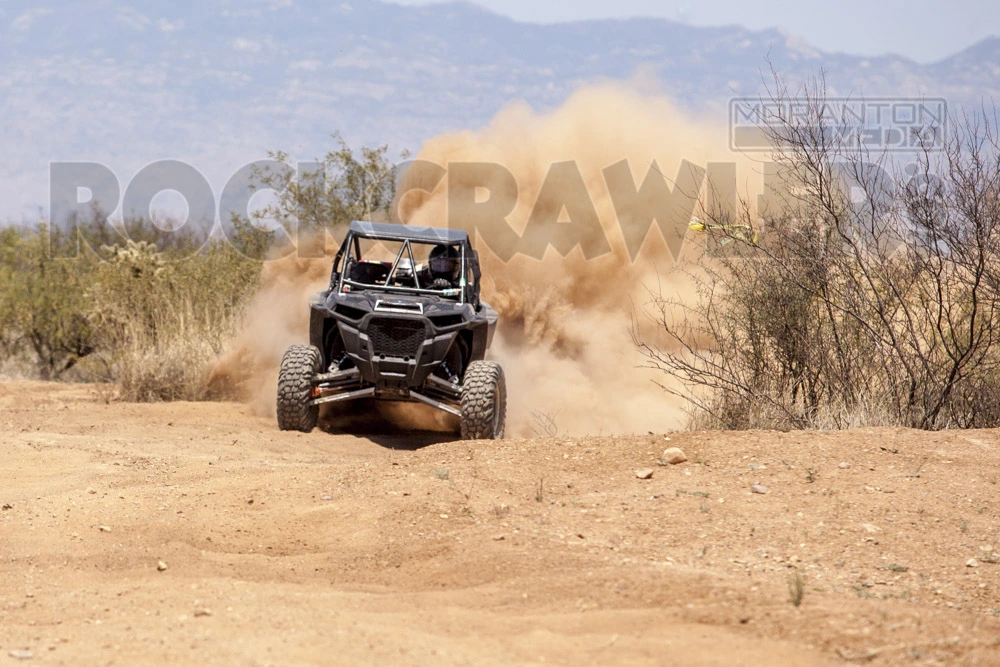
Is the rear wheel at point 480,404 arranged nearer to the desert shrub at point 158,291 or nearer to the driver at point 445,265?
the driver at point 445,265

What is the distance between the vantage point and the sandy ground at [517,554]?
4.49 meters

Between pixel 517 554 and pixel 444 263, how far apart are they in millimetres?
5809

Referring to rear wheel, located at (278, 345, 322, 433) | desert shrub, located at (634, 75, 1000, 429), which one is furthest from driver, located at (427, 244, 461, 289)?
desert shrub, located at (634, 75, 1000, 429)

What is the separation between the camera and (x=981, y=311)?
1000cm

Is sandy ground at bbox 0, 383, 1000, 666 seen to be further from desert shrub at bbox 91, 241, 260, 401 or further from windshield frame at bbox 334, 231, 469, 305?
desert shrub at bbox 91, 241, 260, 401

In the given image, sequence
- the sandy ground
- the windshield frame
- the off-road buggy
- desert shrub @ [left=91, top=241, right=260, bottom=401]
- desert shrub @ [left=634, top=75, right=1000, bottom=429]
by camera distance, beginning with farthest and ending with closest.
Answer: desert shrub @ [left=91, top=241, right=260, bottom=401] < the windshield frame < the off-road buggy < desert shrub @ [left=634, top=75, right=1000, bottom=429] < the sandy ground

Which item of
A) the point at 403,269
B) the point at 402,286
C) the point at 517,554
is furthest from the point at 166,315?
the point at 517,554

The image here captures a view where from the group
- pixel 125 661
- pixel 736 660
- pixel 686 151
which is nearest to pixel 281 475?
pixel 125 661

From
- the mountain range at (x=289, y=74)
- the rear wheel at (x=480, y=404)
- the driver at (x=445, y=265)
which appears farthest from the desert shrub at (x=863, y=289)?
the mountain range at (x=289, y=74)

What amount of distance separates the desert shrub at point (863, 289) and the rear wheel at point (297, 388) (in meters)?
3.28

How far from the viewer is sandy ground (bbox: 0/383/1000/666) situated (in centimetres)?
449

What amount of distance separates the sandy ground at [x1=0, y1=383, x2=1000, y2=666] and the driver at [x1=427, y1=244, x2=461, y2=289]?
2956mm

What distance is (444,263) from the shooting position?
11258mm

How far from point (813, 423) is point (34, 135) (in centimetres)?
11120
